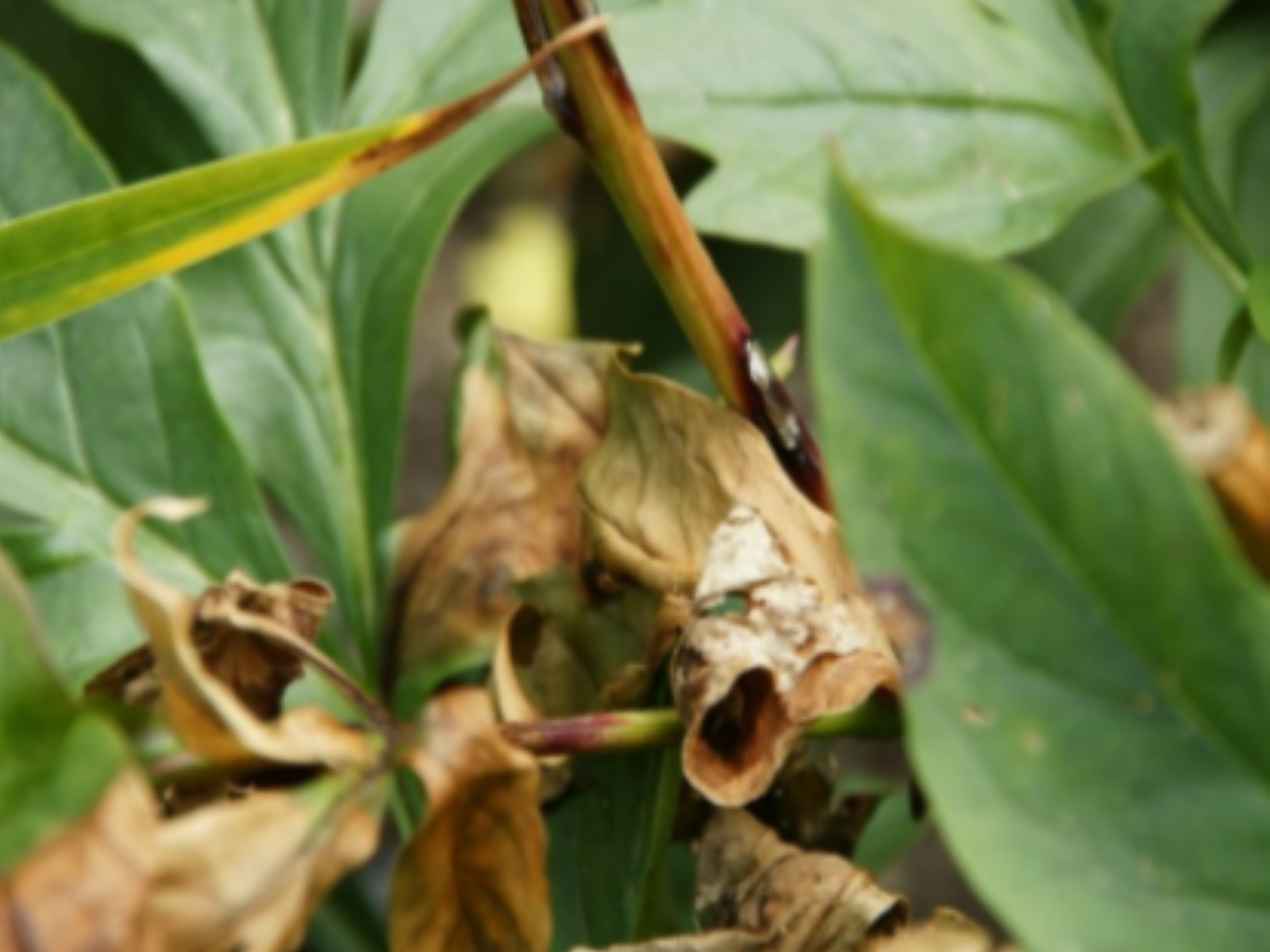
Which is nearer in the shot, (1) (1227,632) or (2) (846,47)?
(1) (1227,632)

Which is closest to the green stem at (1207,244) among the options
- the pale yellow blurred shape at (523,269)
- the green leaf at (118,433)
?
the green leaf at (118,433)

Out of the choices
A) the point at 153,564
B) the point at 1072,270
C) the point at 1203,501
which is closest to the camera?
the point at 1203,501

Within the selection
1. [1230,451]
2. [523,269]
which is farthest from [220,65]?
[523,269]

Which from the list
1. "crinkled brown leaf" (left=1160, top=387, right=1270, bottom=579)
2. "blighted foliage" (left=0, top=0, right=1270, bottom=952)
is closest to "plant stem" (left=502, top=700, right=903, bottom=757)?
"blighted foliage" (left=0, top=0, right=1270, bottom=952)

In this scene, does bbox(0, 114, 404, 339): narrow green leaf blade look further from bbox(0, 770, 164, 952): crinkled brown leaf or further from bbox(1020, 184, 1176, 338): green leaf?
bbox(1020, 184, 1176, 338): green leaf

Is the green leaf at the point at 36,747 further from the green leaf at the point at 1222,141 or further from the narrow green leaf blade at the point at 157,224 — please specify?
the green leaf at the point at 1222,141

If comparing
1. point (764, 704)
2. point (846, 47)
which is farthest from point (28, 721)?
point (846, 47)

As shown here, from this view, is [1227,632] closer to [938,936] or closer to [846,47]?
[938,936]
